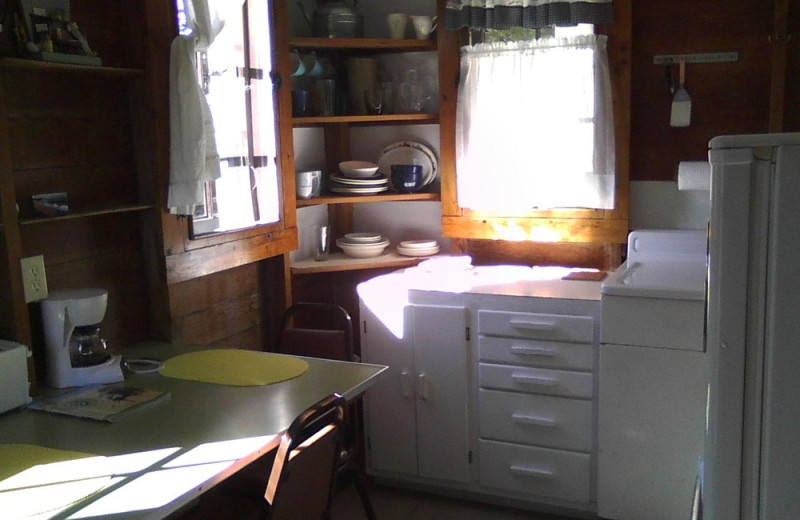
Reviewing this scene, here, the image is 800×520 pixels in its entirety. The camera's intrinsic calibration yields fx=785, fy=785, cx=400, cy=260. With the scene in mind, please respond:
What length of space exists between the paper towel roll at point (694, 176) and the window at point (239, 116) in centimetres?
155

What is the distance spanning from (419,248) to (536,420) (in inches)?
38.7

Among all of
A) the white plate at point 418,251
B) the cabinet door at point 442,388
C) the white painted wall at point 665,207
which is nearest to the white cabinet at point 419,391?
the cabinet door at point 442,388

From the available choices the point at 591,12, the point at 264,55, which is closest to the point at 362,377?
the point at 264,55

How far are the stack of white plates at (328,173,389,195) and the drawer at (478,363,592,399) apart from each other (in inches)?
38.2

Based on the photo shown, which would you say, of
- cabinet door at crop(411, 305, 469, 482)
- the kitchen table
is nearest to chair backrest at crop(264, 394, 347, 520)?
the kitchen table

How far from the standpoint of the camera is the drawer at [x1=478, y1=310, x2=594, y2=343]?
279 cm

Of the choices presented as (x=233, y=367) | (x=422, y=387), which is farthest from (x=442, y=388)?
(x=233, y=367)

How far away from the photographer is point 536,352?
2.87 meters

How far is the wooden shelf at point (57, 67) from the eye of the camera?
2.01m

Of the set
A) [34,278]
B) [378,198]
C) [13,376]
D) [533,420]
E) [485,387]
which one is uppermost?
[378,198]

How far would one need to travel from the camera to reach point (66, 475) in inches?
64.6

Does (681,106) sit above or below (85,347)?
above

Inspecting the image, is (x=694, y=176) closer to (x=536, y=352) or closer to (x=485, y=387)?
(x=536, y=352)

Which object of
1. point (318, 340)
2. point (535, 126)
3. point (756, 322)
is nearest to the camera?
point (756, 322)
